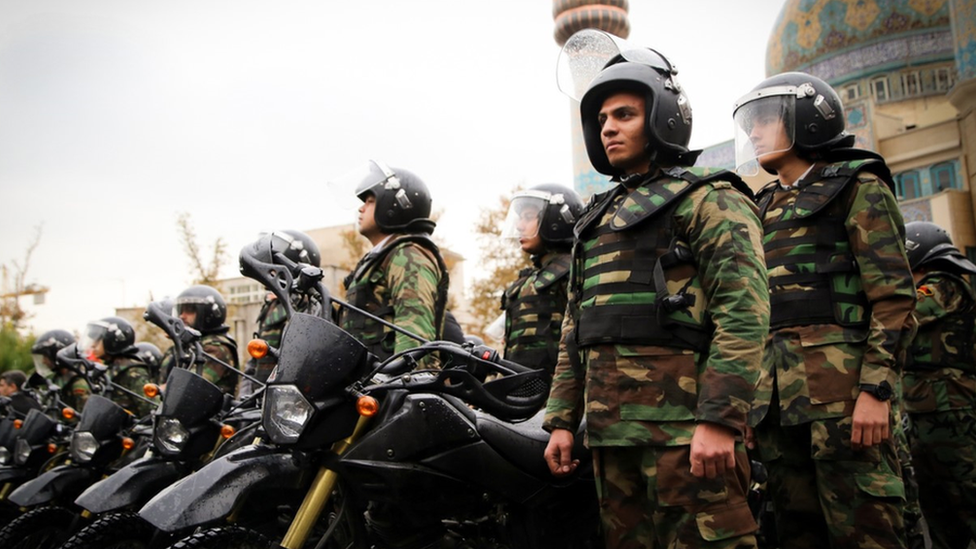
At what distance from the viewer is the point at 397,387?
324 centimetres

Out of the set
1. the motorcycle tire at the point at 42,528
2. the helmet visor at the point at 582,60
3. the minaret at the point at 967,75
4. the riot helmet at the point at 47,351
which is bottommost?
the motorcycle tire at the point at 42,528

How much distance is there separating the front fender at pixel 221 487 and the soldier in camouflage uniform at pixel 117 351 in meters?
4.83

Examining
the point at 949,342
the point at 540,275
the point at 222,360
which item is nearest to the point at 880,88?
the point at 949,342

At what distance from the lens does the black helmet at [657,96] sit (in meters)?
3.22

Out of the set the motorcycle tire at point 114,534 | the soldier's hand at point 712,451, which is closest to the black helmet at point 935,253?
the soldier's hand at point 712,451

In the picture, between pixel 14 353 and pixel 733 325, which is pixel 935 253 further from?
pixel 14 353

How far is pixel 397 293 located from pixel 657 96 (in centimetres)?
209

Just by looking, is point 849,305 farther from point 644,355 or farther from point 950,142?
point 950,142

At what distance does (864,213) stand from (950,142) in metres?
21.2

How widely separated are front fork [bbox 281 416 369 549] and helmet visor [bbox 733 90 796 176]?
7.19 feet

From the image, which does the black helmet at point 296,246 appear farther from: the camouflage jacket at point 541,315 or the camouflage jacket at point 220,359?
the camouflage jacket at point 541,315

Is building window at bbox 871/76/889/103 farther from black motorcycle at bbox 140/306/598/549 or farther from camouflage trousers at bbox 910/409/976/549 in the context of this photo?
black motorcycle at bbox 140/306/598/549

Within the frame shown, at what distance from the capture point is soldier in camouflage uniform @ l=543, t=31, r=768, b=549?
9.24 feet

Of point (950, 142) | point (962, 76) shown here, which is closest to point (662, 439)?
point (962, 76)
